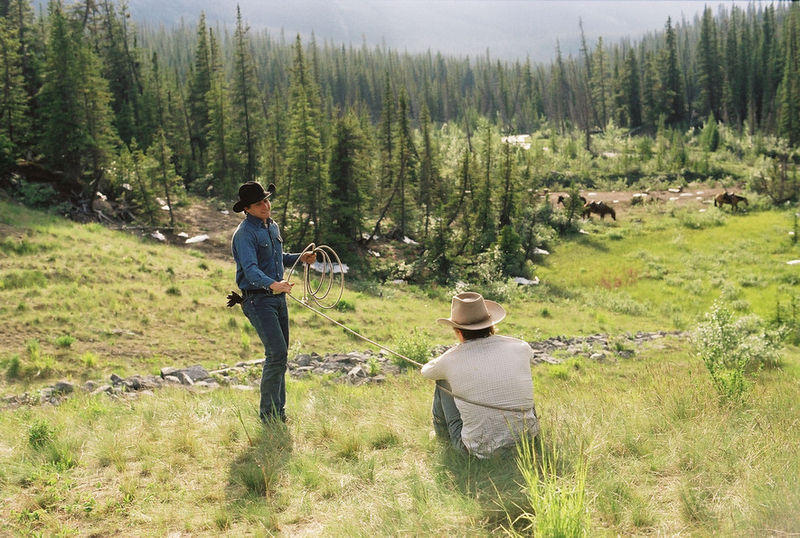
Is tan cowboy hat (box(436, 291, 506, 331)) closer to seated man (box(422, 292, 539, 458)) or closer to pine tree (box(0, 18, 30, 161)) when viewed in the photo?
seated man (box(422, 292, 539, 458))

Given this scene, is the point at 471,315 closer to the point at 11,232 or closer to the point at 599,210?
the point at 11,232

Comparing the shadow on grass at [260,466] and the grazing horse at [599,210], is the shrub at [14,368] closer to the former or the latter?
the shadow on grass at [260,466]

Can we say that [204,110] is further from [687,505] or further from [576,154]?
[687,505]

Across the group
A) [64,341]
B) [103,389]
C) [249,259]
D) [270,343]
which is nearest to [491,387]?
[270,343]

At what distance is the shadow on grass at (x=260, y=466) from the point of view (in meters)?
4.45

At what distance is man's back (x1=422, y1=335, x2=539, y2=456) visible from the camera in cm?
441

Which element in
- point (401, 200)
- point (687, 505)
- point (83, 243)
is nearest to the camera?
point (687, 505)

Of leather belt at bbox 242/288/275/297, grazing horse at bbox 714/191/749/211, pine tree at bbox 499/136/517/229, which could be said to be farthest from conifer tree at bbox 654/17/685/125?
leather belt at bbox 242/288/275/297

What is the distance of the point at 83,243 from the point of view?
768 inches

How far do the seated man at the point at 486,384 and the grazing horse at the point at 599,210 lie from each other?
36.7 metres

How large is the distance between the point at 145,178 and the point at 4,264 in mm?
15121

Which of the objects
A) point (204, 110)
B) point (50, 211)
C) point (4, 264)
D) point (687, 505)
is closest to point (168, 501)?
point (687, 505)

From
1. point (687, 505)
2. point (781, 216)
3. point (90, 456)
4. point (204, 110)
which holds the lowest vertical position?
point (781, 216)

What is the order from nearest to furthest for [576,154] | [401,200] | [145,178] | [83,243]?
[83,243], [145,178], [401,200], [576,154]
